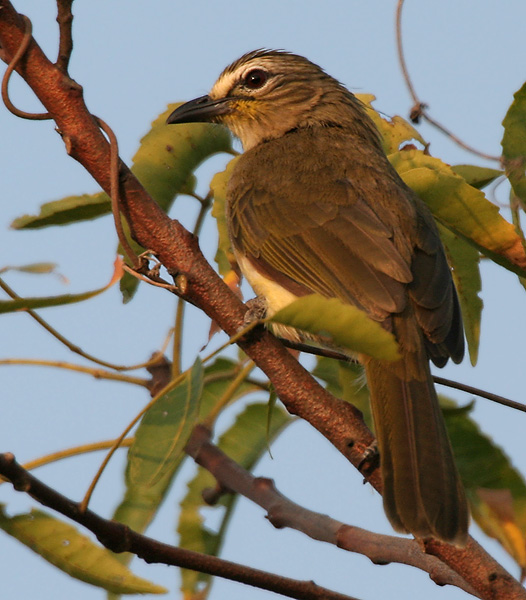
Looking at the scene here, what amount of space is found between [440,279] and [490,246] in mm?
597

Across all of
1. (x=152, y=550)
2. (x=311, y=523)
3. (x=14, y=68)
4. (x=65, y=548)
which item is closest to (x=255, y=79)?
(x=14, y=68)

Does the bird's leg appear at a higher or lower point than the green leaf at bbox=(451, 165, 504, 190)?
lower

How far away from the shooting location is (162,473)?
192 centimetres

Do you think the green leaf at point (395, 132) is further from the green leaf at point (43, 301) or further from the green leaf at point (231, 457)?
the green leaf at point (43, 301)

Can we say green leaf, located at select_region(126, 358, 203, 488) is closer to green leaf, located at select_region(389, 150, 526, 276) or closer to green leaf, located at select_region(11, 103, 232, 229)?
green leaf, located at select_region(11, 103, 232, 229)

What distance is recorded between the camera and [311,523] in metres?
2.45

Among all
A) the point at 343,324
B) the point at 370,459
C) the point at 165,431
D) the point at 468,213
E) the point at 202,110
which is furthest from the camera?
the point at 202,110

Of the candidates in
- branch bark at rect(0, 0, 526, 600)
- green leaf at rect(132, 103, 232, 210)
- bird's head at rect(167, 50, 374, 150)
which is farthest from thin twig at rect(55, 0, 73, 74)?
bird's head at rect(167, 50, 374, 150)

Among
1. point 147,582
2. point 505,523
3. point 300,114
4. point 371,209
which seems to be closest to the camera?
point 147,582

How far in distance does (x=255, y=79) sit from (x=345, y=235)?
1.87 m

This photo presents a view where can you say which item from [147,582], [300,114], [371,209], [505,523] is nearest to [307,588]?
[147,582]

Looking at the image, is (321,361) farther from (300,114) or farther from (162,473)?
(300,114)

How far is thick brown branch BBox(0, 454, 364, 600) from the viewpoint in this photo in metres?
1.75

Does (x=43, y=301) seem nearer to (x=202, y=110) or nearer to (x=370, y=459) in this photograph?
(x=370, y=459)
